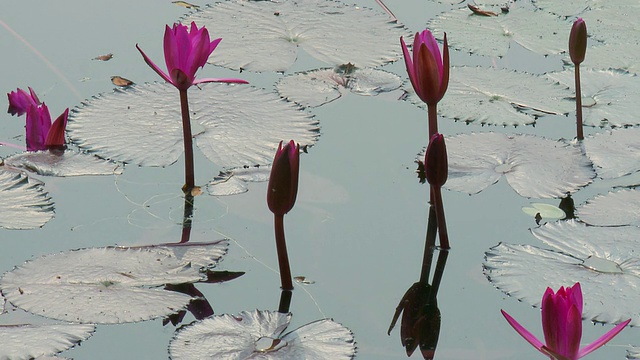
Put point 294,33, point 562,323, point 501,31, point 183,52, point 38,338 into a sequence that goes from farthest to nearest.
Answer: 1. point 501,31
2. point 294,33
3. point 183,52
4. point 38,338
5. point 562,323

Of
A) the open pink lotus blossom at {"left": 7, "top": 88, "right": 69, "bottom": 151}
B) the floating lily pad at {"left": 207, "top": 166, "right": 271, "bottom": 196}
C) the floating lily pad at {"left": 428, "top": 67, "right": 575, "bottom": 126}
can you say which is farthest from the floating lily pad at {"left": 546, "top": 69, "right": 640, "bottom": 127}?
the open pink lotus blossom at {"left": 7, "top": 88, "right": 69, "bottom": 151}

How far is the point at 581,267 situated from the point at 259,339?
2.53 feet

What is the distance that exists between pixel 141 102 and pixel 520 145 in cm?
110

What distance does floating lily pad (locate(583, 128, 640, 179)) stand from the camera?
2453 millimetres

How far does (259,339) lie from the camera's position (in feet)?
5.74

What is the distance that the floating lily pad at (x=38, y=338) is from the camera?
1.67 meters

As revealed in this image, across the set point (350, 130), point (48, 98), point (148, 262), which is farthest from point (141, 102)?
point (148, 262)

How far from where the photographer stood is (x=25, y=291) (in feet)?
6.01

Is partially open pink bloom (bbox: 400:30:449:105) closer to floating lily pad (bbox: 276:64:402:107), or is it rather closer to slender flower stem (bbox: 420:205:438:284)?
slender flower stem (bbox: 420:205:438:284)

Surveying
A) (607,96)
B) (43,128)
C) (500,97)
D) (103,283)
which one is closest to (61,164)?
(43,128)

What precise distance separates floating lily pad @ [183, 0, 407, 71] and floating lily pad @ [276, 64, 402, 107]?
7 centimetres

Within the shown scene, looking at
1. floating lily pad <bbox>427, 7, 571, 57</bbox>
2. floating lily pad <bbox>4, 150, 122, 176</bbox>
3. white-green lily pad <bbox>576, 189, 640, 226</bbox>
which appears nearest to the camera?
white-green lily pad <bbox>576, 189, 640, 226</bbox>

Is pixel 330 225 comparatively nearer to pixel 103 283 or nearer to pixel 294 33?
pixel 103 283

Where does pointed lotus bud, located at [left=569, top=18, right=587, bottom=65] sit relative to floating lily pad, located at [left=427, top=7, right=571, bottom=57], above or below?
above
